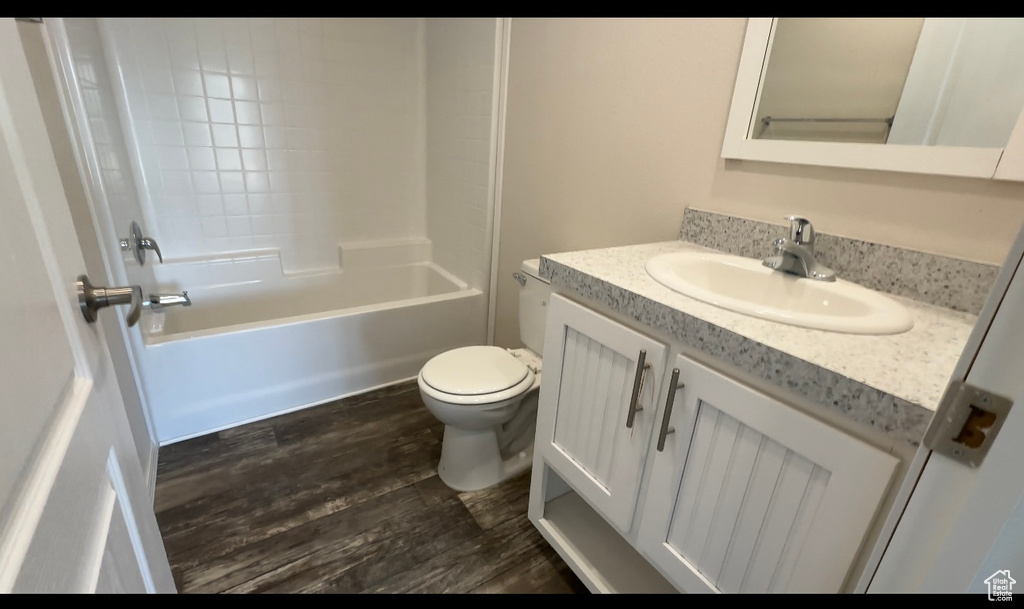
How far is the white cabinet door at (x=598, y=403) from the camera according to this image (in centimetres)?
92

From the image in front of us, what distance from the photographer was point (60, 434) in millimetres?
441

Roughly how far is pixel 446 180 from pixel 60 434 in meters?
2.25

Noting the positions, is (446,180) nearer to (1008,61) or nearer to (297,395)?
(297,395)

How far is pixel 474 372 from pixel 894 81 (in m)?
1.32

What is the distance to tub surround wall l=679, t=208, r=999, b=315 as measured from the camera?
88cm

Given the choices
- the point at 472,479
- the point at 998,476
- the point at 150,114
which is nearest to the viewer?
the point at 998,476

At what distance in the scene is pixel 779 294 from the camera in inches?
42.4

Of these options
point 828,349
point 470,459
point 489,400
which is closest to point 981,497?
point 828,349

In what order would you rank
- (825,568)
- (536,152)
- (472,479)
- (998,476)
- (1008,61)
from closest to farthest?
(998,476), (825,568), (1008,61), (472,479), (536,152)

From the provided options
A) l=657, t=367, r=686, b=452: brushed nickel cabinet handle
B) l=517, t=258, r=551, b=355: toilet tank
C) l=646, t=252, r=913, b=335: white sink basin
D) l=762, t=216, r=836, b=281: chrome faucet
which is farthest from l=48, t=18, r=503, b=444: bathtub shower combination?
Result: l=657, t=367, r=686, b=452: brushed nickel cabinet handle

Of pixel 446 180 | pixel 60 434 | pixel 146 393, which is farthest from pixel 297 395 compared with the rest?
pixel 60 434

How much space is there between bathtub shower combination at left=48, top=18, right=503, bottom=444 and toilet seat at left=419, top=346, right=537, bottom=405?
642 millimetres

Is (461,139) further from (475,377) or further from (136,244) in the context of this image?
(136,244)

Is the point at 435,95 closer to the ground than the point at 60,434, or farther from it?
farther from it
